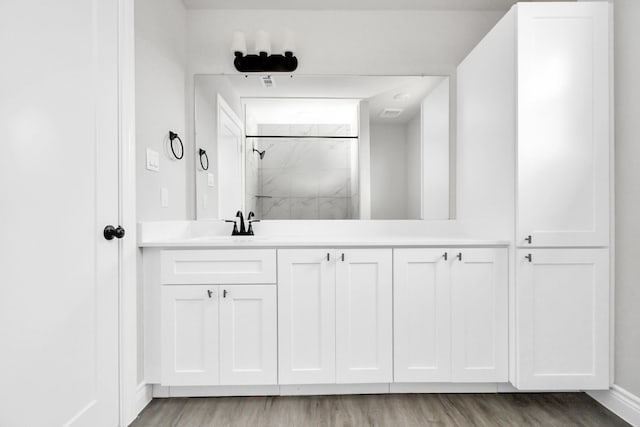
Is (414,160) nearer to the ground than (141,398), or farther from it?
farther from it

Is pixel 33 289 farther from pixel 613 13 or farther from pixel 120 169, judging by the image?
pixel 613 13

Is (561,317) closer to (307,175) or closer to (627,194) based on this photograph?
(627,194)

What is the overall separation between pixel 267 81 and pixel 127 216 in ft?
4.31

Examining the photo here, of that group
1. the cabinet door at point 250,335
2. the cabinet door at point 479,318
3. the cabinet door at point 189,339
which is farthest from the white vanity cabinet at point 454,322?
the cabinet door at point 189,339

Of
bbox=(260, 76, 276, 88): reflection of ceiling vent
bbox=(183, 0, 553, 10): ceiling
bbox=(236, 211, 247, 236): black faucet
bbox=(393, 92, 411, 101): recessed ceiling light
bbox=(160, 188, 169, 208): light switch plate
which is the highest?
bbox=(183, 0, 553, 10): ceiling

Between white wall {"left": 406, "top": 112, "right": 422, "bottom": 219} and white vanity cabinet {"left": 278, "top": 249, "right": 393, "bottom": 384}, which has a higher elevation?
white wall {"left": 406, "top": 112, "right": 422, "bottom": 219}

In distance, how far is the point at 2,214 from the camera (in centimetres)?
112

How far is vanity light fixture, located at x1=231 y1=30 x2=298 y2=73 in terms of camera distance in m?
2.37

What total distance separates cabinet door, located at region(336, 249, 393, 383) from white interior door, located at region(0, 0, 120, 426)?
3.57 ft

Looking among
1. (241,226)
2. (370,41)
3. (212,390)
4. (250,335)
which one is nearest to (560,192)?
(370,41)

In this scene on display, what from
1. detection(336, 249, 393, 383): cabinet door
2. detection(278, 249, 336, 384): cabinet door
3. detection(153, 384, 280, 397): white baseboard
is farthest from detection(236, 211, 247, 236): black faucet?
detection(153, 384, 280, 397): white baseboard

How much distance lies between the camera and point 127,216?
67.2 inches

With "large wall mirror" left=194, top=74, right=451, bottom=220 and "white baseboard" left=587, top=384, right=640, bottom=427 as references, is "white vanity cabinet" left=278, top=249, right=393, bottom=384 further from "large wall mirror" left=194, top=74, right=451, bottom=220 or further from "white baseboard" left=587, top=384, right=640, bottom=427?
"white baseboard" left=587, top=384, right=640, bottom=427

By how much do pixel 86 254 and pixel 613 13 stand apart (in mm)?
2701
